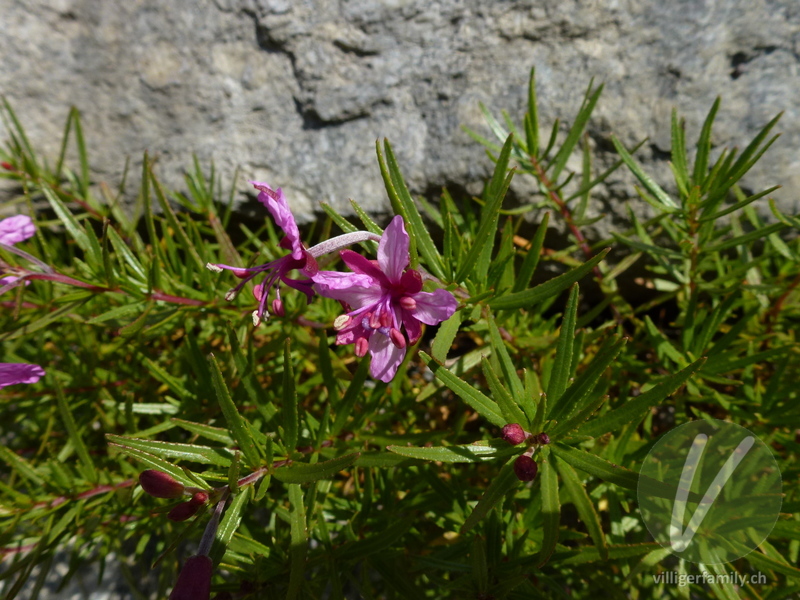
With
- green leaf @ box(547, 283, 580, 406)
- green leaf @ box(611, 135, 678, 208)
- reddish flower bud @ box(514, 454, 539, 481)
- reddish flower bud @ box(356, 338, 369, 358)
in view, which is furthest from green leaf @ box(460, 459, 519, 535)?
green leaf @ box(611, 135, 678, 208)

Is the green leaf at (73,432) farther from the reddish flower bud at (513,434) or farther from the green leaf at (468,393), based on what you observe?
the reddish flower bud at (513,434)

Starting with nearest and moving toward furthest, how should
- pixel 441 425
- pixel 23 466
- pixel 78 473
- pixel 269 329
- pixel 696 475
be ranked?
pixel 696 475 < pixel 23 466 < pixel 78 473 < pixel 269 329 < pixel 441 425

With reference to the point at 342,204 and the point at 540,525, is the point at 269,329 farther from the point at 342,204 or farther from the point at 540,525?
the point at 540,525

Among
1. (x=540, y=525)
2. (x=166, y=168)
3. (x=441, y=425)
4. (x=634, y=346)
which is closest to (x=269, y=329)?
(x=441, y=425)

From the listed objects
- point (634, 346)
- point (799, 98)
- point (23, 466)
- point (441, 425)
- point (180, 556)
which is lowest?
point (180, 556)

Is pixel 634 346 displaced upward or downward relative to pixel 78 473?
upward

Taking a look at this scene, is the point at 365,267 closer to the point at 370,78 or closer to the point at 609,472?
the point at 609,472

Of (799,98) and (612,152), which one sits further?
(612,152)
